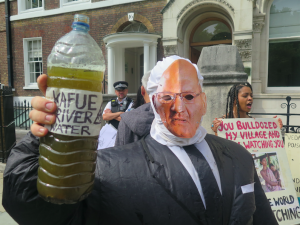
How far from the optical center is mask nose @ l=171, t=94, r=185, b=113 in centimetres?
126

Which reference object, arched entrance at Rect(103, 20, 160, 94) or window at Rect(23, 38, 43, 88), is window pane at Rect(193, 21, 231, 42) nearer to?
arched entrance at Rect(103, 20, 160, 94)

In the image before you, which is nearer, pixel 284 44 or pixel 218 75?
pixel 218 75

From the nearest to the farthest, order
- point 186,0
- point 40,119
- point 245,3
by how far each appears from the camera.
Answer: point 40,119, point 245,3, point 186,0

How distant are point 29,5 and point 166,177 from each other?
15124mm

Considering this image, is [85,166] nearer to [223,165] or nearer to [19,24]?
[223,165]

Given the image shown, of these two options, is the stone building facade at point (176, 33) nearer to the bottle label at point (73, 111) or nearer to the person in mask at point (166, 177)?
the person in mask at point (166, 177)

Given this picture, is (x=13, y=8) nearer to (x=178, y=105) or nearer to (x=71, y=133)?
(x=178, y=105)

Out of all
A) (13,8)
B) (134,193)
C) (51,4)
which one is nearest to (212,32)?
(51,4)

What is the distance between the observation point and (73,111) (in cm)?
86

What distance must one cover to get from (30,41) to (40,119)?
14.2 metres

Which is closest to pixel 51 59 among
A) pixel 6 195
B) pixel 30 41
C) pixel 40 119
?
pixel 40 119

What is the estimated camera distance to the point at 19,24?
12.8 metres

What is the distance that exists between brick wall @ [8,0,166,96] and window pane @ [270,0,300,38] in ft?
14.2

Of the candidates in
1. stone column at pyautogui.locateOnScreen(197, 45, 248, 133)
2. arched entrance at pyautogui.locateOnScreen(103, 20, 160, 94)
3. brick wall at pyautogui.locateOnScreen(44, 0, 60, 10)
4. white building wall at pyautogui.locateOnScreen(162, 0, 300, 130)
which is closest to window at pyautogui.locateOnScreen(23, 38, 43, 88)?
brick wall at pyautogui.locateOnScreen(44, 0, 60, 10)
